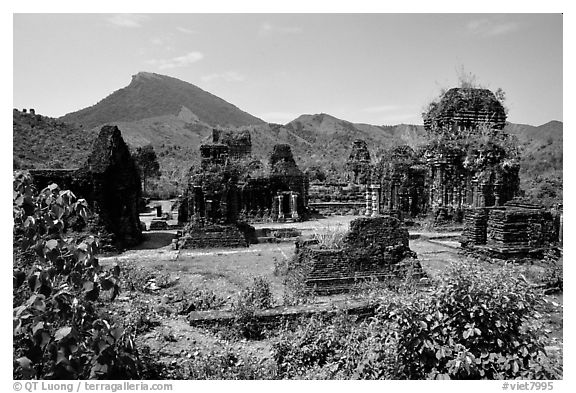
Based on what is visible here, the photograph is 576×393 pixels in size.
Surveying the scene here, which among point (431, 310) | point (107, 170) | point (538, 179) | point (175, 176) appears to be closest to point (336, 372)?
point (431, 310)

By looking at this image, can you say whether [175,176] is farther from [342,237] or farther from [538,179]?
[342,237]

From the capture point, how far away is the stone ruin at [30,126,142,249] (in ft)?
54.9

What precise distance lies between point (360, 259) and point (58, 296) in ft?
25.2

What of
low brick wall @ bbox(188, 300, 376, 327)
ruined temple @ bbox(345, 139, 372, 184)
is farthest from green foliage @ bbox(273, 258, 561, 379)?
ruined temple @ bbox(345, 139, 372, 184)

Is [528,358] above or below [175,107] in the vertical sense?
below

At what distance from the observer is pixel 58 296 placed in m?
4.18

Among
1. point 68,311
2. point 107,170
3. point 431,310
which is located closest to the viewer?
point 68,311

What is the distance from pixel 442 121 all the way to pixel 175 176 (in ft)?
141

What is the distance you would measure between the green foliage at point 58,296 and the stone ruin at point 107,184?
12674mm

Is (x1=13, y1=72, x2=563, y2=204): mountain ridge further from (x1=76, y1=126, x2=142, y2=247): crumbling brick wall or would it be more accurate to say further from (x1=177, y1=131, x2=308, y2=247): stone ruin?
(x1=76, y1=126, x2=142, y2=247): crumbling brick wall

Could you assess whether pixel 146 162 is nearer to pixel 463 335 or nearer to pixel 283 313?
pixel 283 313

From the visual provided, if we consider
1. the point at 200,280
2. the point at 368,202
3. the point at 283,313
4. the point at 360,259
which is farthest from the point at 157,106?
the point at 283,313

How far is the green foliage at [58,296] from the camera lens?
4191mm

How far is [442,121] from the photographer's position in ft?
84.3
